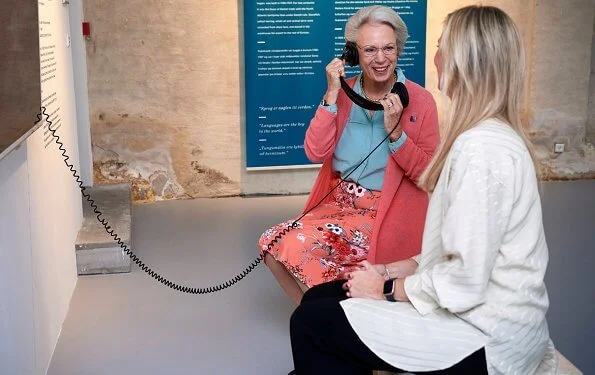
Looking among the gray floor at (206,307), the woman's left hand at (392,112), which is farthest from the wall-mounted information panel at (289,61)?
the woman's left hand at (392,112)

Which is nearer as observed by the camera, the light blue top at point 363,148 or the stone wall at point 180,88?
the light blue top at point 363,148

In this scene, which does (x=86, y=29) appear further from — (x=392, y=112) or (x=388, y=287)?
(x=388, y=287)

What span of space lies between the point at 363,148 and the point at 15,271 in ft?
5.00

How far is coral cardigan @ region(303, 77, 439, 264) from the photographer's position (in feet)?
11.3

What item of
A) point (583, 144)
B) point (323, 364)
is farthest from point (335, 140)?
point (583, 144)

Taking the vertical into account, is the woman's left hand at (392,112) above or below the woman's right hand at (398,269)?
above

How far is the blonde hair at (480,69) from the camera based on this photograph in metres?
2.21

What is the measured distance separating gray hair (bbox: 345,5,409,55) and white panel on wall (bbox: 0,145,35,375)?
1.47 m

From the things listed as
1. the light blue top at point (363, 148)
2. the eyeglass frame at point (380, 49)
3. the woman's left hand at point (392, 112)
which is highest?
the eyeglass frame at point (380, 49)

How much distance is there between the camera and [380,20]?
11.6 ft

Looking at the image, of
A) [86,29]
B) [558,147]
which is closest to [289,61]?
[86,29]

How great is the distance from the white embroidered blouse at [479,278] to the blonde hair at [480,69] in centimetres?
6

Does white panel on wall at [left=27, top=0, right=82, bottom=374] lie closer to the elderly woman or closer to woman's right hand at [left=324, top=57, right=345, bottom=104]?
the elderly woman

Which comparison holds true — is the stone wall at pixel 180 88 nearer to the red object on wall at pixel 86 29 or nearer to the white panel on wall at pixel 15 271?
the red object on wall at pixel 86 29
